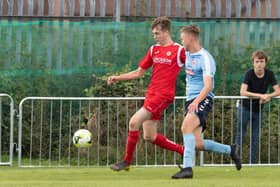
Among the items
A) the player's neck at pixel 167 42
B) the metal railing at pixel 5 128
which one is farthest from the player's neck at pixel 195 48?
the metal railing at pixel 5 128

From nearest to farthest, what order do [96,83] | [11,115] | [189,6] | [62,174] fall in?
[62,174], [11,115], [96,83], [189,6]

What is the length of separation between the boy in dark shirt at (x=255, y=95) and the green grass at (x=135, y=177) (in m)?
0.84

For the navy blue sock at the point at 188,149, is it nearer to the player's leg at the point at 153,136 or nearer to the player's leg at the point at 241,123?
the player's leg at the point at 153,136

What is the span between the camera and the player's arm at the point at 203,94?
12125 millimetres

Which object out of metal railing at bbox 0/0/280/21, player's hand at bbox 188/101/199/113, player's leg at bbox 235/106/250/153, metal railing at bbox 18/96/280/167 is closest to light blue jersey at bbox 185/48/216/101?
player's hand at bbox 188/101/199/113

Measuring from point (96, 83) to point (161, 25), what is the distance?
467 centimetres

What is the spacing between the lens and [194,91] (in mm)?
12484

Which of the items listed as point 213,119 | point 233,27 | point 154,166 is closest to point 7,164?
point 154,166

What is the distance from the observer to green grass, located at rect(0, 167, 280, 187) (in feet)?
37.8

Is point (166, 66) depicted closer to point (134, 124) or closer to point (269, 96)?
point (134, 124)

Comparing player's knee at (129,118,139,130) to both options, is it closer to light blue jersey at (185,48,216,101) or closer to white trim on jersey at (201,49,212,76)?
light blue jersey at (185,48,216,101)

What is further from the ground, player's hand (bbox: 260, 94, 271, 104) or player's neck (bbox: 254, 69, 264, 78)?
player's neck (bbox: 254, 69, 264, 78)

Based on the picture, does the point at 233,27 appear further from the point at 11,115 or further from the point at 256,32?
the point at 11,115

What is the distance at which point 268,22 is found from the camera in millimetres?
18438
